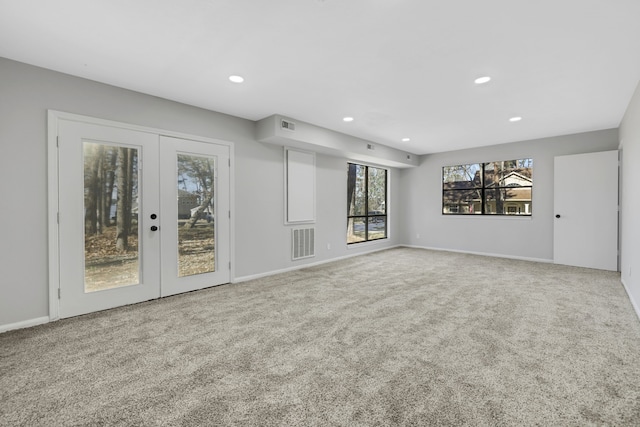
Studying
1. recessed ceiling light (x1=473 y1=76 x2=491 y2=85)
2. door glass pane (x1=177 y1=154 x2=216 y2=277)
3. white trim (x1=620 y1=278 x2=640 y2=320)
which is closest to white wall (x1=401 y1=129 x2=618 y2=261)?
white trim (x1=620 y1=278 x2=640 y2=320)

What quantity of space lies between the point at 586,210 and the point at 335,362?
592 centimetres

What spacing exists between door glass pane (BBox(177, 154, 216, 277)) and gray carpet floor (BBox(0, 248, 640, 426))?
0.53 m

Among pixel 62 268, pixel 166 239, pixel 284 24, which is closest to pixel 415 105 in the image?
pixel 284 24

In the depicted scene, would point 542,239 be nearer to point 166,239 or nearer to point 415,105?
point 415,105

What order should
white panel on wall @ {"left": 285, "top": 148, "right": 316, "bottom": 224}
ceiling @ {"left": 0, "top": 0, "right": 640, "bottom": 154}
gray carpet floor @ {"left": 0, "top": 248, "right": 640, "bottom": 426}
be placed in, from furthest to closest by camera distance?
white panel on wall @ {"left": 285, "top": 148, "right": 316, "bottom": 224} < ceiling @ {"left": 0, "top": 0, "right": 640, "bottom": 154} < gray carpet floor @ {"left": 0, "top": 248, "right": 640, "bottom": 426}

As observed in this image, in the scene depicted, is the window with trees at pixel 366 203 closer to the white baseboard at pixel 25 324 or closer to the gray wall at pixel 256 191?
the gray wall at pixel 256 191

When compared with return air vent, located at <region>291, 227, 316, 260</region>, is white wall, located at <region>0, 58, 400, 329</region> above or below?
above

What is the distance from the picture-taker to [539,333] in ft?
8.63

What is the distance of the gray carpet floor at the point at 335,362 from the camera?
164cm

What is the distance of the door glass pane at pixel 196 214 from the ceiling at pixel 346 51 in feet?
2.95

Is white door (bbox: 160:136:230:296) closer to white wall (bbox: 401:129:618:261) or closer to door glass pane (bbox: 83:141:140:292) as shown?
door glass pane (bbox: 83:141:140:292)

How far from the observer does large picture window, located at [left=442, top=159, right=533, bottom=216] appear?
20.6ft

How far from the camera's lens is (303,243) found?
18.2 feet

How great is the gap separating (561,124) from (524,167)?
144cm
